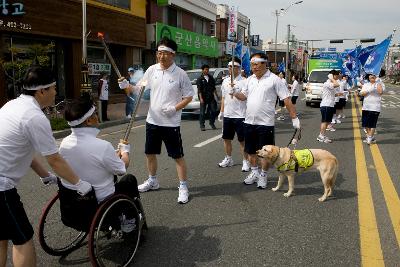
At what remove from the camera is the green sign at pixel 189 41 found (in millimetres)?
23927

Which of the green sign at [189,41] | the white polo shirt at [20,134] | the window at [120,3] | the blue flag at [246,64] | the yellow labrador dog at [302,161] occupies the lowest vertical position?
the yellow labrador dog at [302,161]

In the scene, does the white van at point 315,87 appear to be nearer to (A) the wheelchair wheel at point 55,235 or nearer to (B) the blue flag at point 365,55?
(B) the blue flag at point 365,55

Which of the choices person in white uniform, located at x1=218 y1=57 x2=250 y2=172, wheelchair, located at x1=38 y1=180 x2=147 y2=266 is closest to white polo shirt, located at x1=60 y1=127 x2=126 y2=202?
wheelchair, located at x1=38 y1=180 x2=147 y2=266

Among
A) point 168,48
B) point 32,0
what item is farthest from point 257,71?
point 32,0

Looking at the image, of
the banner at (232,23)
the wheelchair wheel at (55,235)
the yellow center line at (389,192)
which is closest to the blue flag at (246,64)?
the yellow center line at (389,192)

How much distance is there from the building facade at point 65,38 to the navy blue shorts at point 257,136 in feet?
30.3

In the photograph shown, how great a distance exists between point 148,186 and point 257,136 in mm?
1789

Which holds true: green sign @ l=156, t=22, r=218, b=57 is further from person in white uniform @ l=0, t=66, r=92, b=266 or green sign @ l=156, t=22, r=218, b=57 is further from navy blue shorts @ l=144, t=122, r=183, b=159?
person in white uniform @ l=0, t=66, r=92, b=266

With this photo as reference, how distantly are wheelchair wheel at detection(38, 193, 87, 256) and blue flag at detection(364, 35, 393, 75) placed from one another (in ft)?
30.3

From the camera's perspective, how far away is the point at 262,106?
215 inches

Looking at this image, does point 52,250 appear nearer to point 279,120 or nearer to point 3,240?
point 3,240

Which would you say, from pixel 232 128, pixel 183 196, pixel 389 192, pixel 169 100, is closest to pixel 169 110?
pixel 169 100

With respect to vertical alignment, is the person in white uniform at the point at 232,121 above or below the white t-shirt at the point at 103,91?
below

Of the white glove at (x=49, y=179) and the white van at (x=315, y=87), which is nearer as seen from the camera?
the white glove at (x=49, y=179)
